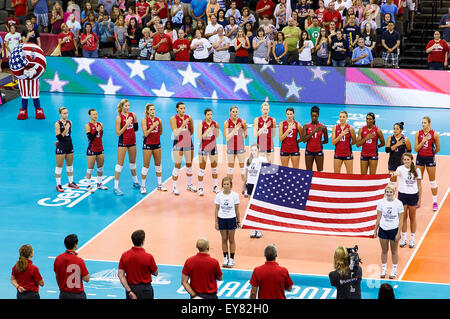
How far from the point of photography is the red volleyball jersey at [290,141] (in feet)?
59.2

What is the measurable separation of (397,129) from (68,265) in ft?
28.8

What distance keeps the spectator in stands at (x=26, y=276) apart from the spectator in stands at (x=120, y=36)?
64.6 ft

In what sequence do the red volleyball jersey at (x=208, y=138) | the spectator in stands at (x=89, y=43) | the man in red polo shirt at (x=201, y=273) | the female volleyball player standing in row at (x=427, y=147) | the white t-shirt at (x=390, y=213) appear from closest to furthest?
the man in red polo shirt at (x=201, y=273) → the white t-shirt at (x=390, y=213) → the female volleyball player standing in row at (x=427, y=147) → the red volleyball jersey at (x=208, y=138) → the spectator in stands at (x=89, y=43)

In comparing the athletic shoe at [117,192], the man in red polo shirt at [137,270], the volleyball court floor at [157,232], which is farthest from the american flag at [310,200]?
the athletic shoe at [117,192]

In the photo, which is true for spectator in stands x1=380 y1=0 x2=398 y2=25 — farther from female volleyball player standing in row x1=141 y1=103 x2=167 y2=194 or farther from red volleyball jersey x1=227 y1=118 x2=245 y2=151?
female volleyball player standing in row x1=141 y1=103 x2=167 y2=194

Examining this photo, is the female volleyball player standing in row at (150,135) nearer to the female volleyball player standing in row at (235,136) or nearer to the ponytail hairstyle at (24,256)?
the female volleyball player standing in row at (235,136)

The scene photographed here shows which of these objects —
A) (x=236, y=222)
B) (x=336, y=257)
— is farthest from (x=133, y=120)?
(x=336, y=257)

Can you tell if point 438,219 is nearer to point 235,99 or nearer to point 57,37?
point 235,99

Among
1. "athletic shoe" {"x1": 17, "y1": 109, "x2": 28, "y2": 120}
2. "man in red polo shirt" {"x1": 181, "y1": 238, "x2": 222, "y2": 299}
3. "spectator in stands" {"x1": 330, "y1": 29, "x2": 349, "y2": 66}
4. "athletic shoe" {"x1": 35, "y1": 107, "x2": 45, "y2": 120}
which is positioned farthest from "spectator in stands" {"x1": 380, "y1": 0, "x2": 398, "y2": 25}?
"man in red polo shirt" {"x1": 181, "y1": 238, "x2": 222, "y2": 299}

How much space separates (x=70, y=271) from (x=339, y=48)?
1823 cm

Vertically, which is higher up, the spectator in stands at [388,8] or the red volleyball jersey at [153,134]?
the spectator in stands at [388,8]

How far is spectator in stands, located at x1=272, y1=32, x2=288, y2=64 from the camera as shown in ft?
91.7

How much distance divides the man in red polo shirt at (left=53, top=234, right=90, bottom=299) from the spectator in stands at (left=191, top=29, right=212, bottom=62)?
59.3 ft

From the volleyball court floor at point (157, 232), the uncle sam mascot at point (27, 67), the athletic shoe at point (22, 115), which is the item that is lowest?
the volleyball court floor at point (157, 232)
